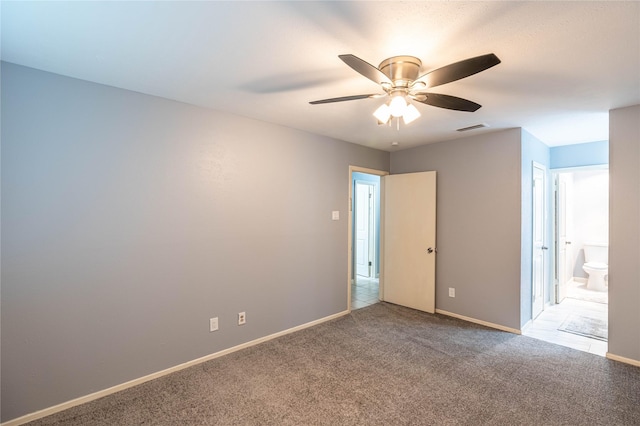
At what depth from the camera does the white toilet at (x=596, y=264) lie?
198 inches

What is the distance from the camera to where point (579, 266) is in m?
5.59

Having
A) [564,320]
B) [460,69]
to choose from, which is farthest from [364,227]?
[460,69]

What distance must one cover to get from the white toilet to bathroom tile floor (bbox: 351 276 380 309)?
367 cm

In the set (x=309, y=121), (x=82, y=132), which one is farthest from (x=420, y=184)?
(x=82, y=132)

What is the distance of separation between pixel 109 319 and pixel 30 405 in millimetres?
645

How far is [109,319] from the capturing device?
90.0 inches

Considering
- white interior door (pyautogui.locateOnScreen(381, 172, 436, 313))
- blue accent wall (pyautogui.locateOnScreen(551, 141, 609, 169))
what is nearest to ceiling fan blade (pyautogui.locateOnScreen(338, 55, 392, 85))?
white interior door (pyautogui.locateOnScreen(381, 172, 436, 313))

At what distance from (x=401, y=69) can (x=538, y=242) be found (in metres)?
3.39

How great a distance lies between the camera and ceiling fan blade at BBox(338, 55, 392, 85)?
1.38 meters

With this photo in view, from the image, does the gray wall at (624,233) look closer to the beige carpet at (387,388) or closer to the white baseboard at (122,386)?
the beige carpet at (387,388)

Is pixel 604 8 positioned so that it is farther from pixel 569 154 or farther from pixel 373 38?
pixel 569 154

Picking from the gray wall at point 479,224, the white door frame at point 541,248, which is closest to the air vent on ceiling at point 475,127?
the gray wall at point 479,224

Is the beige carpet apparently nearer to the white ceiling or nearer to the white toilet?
the white ceiling

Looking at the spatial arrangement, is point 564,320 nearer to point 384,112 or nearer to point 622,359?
point 622,359
